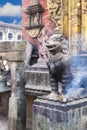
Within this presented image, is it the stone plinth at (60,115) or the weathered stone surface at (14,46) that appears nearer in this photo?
the stone plinth at (60,115)

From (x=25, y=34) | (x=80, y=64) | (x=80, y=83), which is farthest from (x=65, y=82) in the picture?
(x=25, y=34)

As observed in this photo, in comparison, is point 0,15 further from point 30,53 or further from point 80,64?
point 80,64

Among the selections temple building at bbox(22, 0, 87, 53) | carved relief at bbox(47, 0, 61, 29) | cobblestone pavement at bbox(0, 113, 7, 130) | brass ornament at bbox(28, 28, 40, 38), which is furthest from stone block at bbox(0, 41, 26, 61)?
brass ornament at bbox(28, 28, 40, 38)

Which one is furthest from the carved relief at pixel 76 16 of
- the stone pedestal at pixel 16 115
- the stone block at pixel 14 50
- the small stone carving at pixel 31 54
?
the stone pedestal at pixel 16 115

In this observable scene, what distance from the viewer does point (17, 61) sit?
21.9ft

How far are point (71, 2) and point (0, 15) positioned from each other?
22.1 feet

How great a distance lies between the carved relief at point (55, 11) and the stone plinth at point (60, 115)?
14.7 feet

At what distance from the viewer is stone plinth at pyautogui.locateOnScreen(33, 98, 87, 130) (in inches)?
199

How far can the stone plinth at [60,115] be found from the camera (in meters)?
5.05

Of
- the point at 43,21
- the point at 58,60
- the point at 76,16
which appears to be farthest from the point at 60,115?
the point at 43,21

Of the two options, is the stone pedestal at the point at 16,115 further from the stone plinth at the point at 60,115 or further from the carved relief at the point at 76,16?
the carved relief at the point at 76,16

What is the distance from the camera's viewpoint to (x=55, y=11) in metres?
9.67

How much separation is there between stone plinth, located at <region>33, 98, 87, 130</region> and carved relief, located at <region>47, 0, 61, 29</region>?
4.47 metres

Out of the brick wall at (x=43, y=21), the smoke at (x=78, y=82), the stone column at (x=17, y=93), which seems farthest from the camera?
the brick wall at (x=43, y=21)
